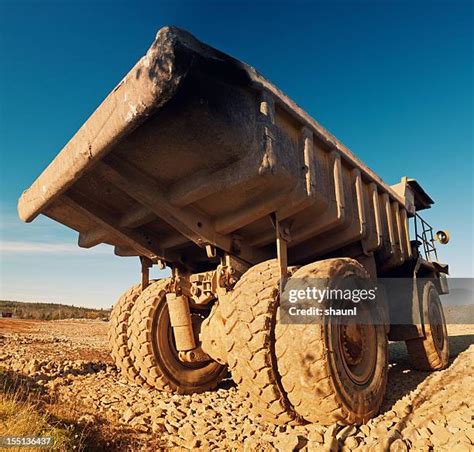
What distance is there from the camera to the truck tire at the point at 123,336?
4.75m

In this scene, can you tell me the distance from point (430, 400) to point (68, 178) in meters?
3.93

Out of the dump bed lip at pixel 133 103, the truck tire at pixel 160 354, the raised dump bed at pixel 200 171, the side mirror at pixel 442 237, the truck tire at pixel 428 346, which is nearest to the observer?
the dump bed lip at pixel 133 103

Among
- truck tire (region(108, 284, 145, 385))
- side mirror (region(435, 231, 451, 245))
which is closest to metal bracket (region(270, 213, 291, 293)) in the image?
truck tire (region(108, 284, 145, 385))

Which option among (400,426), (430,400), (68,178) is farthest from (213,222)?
(430,400)

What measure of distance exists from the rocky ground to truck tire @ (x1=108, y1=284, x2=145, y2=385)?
153 millimetres

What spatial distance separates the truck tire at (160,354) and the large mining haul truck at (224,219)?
0.02 m

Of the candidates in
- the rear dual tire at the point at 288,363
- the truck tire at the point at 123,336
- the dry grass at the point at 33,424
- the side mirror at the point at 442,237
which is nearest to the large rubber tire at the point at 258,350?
the rear dual tire at the point at 288,363

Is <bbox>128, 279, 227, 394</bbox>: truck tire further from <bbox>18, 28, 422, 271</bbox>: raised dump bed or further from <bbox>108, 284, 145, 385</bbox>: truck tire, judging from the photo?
<bbox>18, 28, 422, 271</bbox>: raised dump bed

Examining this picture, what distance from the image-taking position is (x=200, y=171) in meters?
3.25

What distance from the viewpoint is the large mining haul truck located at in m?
2.71

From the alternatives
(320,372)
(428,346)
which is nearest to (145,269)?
(320,372)

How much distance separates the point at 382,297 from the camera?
13.9ft

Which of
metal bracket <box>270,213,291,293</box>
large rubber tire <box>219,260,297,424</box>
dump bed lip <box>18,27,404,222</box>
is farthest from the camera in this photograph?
metal bracket <box>270,213,291,293</box>

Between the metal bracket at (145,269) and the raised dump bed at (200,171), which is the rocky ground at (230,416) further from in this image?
the raised dump bed at (200,171)
